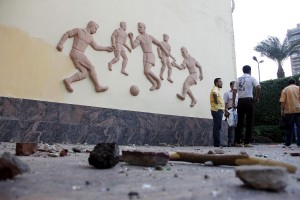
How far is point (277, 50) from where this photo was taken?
83.7 feet

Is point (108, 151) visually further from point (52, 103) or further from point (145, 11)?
point (145, 11)

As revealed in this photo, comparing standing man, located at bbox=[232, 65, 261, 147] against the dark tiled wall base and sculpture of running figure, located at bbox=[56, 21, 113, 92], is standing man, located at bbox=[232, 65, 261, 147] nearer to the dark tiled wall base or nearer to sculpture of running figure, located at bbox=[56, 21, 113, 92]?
the dark tiled wall base

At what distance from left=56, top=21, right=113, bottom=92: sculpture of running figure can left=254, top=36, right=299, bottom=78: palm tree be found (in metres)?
21.4

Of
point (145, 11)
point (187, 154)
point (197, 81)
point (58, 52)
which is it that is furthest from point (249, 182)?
point (197, 81)

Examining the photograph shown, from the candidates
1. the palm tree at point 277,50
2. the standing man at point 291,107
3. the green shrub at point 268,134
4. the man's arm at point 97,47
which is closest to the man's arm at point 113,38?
the man's arm at point 97,47

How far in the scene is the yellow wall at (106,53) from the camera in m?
5.22

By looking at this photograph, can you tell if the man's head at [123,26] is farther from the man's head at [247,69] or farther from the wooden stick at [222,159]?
the wooden stick at [222,159]

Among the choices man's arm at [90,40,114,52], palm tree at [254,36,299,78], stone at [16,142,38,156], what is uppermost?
palm tree at [254,36,299,78]

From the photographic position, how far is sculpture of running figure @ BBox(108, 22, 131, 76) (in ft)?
21.5

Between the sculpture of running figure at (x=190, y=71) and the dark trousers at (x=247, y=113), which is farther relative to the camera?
the sculpture of running figure at (x=190, y=71)

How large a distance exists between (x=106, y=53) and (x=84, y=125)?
1581mm

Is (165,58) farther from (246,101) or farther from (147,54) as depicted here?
(246,101)

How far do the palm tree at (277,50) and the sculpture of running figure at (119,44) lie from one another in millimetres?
20534

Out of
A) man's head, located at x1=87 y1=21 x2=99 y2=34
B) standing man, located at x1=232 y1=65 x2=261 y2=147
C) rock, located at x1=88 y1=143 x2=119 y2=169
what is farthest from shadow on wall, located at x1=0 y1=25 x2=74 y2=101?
rock, located at x1=88 y1=143 x2=119 y2=169
